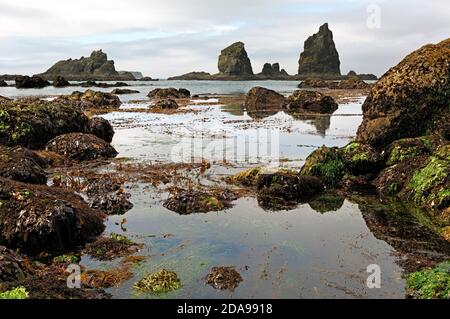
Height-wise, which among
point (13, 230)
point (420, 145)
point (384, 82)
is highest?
point (384, 82)

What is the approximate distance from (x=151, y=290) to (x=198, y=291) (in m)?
0.91

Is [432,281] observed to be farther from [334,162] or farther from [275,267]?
[334,162]

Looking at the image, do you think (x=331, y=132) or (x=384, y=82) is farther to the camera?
(x=331, y=132)

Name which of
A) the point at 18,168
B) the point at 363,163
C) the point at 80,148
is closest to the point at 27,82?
the point at 80,148

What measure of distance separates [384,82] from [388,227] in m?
11.1

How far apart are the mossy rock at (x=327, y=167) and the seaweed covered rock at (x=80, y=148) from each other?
10293 mm

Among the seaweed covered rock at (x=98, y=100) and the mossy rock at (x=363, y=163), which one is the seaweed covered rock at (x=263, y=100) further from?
the mossy rock at (x=363, y=163)

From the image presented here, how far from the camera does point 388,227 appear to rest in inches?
472

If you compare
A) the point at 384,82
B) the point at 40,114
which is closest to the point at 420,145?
the point at 384,82

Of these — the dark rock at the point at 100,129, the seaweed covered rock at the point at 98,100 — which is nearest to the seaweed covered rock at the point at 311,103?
the seaweed covered rock at the point at 98,100

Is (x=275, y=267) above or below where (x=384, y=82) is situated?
below

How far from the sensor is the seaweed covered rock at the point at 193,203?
13.4 meters
